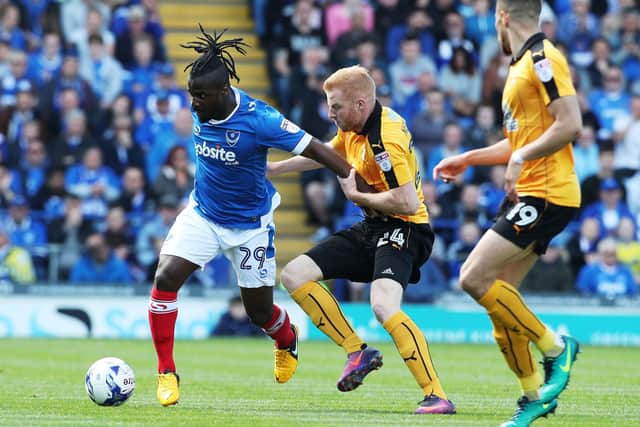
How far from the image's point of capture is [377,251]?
9.41 metres

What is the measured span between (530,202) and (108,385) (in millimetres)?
3074

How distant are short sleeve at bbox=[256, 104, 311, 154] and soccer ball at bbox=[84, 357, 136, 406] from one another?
1.85 metres

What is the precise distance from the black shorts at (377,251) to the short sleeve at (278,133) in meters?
0.88

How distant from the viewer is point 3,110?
19422 mm

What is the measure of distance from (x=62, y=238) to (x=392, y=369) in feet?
22.4

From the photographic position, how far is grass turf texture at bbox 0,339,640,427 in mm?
8383

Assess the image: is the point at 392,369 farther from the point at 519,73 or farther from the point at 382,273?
the point at 519,73

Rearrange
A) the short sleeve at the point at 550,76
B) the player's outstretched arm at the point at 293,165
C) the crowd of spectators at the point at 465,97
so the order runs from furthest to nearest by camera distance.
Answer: the crowd of spectators at the point at 465,97
the player's outstretched arm at the point at 293,165
the short sleeve at the point at 550,76

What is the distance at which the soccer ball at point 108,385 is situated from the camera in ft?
29.5

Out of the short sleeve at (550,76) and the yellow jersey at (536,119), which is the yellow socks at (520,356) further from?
the short sleeve at (550,76)

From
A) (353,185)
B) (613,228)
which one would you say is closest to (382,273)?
(353,185)

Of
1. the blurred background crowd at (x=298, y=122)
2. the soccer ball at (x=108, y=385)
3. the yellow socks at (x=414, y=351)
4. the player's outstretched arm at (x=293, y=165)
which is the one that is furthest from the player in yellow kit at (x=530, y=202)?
the blurred background crowd at (x=298, y=122)

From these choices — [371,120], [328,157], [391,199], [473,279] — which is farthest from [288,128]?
[473,279]

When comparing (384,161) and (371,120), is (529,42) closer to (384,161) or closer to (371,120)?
(384,161)
